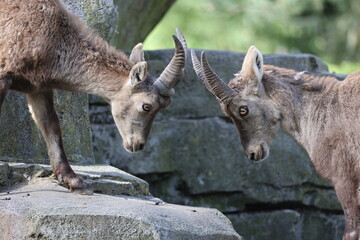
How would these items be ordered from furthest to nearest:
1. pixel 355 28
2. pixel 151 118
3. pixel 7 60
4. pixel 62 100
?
pixel 355 28
pixel 62 100
pixel 151 118
pixel 7 60

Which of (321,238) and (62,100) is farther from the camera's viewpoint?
(321,238)

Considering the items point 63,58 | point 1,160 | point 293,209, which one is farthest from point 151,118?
point 293,209

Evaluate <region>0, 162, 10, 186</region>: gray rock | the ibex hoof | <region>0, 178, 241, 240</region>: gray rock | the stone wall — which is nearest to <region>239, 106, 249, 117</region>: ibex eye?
<region>0, 178, 241, 240</region>: gray rock

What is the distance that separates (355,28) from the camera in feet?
88.8

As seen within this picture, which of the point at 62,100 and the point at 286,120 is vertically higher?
the point at 286,120

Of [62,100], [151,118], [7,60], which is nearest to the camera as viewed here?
[7,60]

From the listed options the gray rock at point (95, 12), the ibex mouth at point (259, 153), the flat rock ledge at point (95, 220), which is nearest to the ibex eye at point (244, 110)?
the ibex mouth at point (259, 153)

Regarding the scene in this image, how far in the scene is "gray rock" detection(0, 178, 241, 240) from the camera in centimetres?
806

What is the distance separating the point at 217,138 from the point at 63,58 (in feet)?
12.8

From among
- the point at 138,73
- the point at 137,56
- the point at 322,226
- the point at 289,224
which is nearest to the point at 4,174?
the point at 138,73

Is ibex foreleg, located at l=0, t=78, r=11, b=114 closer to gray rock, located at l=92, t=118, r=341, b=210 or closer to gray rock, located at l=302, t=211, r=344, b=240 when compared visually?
gray rock, located at l=92, t=118, r=341, b=210

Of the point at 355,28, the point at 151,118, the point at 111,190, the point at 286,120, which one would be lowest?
the point at 355,28

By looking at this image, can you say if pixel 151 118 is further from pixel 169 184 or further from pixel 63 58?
pixel 169 184

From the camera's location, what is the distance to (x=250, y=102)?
377 inches
